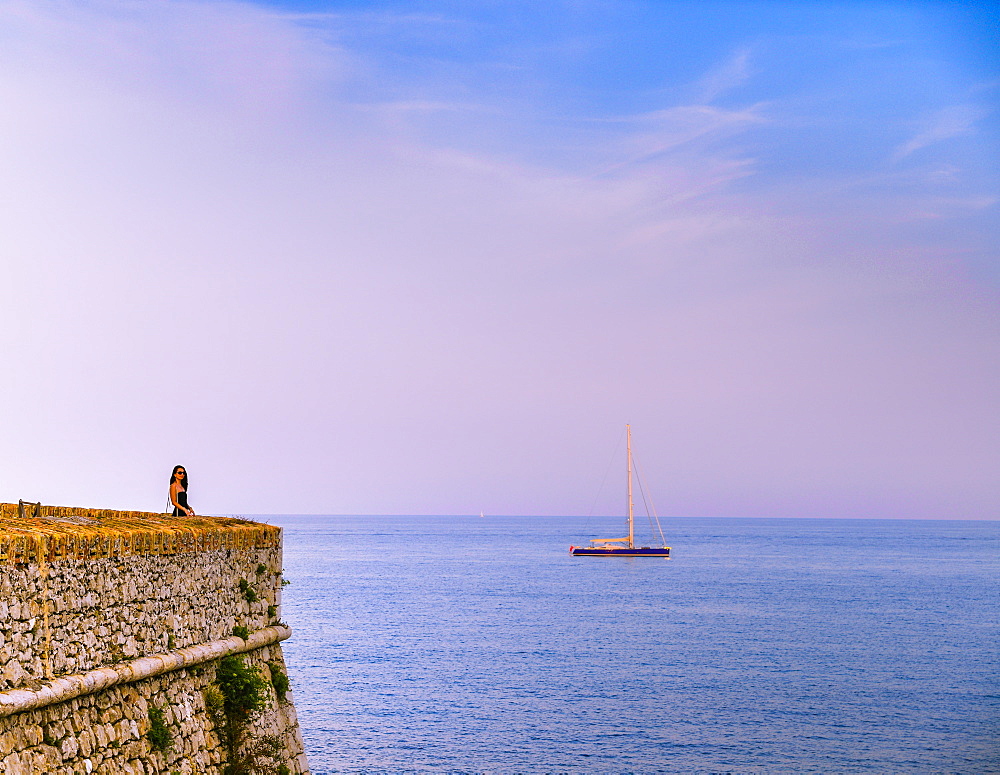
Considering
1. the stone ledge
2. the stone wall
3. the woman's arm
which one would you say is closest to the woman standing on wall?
the woman's arm

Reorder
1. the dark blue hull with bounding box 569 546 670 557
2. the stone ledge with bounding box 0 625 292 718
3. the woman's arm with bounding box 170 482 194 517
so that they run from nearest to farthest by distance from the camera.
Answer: the stone ledge with bounding box 0 625 292 718, the woman's arm with bounding box 170 482 194 517, the dark blue hull with bounding box 569 546 670 557

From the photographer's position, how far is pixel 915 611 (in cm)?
7512

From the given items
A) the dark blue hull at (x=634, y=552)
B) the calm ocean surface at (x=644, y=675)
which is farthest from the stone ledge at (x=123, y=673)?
the dark blue hull at (x=634, y=552)

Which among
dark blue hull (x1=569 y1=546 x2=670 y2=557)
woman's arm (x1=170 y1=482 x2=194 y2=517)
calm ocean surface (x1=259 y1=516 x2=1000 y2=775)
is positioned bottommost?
calm ocean surface (x1=259 y1=516 x2=1000 y2=775)

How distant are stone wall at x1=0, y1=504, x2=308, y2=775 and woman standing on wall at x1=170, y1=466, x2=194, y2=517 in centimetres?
81

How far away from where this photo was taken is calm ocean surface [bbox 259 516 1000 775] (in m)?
31.9

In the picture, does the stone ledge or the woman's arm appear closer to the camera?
the stone ledge

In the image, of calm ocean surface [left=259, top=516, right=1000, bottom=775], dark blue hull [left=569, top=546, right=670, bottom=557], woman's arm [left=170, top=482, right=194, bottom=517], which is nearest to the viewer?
woman's arm [left=170, top=482, right=194, bottom=517]

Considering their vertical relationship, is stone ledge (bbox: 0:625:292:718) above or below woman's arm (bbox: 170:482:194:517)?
below

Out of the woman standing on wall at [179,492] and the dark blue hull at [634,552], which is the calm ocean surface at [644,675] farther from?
the dark blue hull at [634,552]

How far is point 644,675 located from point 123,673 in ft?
135

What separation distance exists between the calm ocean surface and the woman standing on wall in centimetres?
1669

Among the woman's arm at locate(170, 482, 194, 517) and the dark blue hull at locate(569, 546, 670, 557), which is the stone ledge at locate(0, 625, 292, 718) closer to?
the woman's arm at locate(170, 482, 194, 517)

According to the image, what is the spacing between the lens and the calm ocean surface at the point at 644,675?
3194cm
